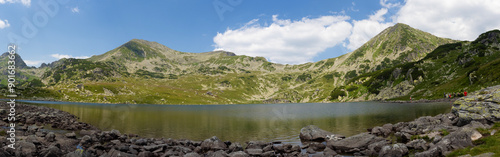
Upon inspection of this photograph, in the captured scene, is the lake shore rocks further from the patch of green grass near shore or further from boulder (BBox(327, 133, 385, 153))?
the patch of green grass near shore

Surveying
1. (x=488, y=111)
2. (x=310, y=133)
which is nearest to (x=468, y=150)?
(x=488, y=111)

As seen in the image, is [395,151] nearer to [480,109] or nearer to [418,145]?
[418,145]

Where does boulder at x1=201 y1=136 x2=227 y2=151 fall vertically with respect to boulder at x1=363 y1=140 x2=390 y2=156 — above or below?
below

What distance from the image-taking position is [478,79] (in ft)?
Result: 463

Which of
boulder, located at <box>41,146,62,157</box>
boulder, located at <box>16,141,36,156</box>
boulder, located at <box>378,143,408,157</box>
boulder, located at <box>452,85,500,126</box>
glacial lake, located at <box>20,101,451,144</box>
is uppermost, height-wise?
boulder, located at <box>452,85,500,126</box>

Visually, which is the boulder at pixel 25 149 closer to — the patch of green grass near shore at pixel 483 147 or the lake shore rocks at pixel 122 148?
the lake shore rocks at pixel 122 148

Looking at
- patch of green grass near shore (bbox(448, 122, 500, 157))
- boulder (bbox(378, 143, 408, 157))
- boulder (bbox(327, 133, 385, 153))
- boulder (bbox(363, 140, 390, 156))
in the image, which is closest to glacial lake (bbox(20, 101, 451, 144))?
boulder (bbox(327, 133, 385, 153))

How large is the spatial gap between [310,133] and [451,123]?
70.6ft

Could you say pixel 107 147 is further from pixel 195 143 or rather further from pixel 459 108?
pixel 459 108

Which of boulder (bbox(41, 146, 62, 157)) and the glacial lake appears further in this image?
the glacial lake

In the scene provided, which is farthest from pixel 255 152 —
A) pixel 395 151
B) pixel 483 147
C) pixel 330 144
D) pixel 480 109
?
pixel 480 109

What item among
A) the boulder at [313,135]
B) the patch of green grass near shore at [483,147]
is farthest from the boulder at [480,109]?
the boulder at [313,135]

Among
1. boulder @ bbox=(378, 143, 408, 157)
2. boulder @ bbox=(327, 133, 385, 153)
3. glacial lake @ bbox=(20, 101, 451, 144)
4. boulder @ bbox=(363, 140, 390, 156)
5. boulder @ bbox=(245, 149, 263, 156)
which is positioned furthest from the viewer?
glacial lake @ bbox=(20, 101, 451, 144)

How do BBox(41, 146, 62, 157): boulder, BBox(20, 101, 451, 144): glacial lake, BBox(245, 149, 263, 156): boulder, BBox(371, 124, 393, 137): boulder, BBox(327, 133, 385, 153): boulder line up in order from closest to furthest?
BBox(41, 146, 62, 157): boulder < BBox(245, 149, 263, 156): boulder < BBox(327, 133, 385, 153): boulder < BBox(371, 124, 393, 137): boulder < BBox(20, 101, 451, 144): glacial lake
